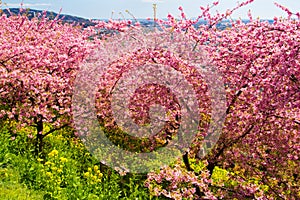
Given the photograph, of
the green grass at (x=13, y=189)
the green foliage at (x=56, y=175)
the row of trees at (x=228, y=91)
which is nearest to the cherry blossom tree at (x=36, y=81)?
the row of trees at (x=228, y=91)

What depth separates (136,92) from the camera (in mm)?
7695

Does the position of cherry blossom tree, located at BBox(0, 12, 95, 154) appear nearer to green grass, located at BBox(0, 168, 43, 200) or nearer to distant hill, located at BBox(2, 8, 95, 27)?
green grass, located at BBox(0, 168, 43, 200)

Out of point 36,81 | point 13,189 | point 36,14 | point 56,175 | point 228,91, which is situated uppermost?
point 36,14

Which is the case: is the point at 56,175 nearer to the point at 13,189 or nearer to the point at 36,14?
the point at 13,189

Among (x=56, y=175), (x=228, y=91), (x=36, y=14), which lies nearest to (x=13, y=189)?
(x=56, y=175)

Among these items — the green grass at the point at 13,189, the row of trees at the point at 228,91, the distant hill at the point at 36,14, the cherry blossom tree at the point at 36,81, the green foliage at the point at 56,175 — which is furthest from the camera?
the distant hill at the point at 36,14

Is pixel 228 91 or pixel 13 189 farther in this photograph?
pixel 13 189

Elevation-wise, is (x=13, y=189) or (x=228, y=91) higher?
(x=228, y=91)

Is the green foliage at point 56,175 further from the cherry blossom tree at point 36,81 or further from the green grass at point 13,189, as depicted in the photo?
the cherry blossom tree at point 36,81

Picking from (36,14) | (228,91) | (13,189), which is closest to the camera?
(228,91)

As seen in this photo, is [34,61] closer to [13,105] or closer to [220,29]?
[13,105]

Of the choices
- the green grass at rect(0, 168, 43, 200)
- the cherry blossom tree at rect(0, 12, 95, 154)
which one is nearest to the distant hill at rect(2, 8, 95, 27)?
the cherry blossom tree at rect(0, 12, 95, 154)

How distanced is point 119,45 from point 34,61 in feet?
6.50

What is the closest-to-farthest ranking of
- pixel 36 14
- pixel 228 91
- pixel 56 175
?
pixel 228 91
pixel 56 175
pixel 36 14
